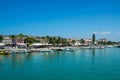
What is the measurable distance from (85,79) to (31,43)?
A: 284ft

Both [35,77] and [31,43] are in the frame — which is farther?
[31,43]

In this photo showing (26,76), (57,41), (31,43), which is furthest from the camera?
(57,41)

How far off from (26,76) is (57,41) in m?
101

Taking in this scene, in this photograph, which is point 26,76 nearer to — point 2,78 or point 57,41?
point 2,78

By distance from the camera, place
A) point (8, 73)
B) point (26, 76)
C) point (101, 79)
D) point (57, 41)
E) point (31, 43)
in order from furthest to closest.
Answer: point (57, 41)
point (31, 43)
point (8, 73)
point (26, 76)
point (101, 79)

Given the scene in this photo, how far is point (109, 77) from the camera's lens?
108 ft

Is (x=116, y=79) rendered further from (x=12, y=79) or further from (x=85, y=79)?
(x=12, y=79)

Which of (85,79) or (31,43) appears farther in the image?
(31,43)

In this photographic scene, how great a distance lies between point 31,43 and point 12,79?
85.1m

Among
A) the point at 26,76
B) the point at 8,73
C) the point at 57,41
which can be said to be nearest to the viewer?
the point at 26,76

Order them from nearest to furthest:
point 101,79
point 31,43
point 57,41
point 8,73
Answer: point 101,79 → point 8,73 → point 31,43 → point 57,41

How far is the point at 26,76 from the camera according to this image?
33.7 m

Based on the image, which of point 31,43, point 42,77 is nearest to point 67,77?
point 42,77

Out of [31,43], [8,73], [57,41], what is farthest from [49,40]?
[8,73]
